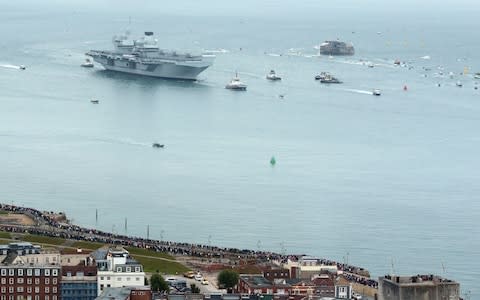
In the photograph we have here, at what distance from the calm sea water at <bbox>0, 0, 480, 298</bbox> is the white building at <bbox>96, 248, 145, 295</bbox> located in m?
11.5

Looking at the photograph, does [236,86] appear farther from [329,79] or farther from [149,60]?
[149,60]

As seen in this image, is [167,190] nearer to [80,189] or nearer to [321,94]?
[80,189]

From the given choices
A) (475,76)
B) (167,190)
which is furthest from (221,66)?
(167,190)

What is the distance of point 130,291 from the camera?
44812 millimetres

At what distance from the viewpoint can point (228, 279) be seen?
50.2 meters

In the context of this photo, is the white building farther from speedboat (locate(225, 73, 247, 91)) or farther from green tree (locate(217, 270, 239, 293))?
speedboat (locate(225, 73, 247, 91))

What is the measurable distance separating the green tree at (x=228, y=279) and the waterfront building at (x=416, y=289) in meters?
9.75

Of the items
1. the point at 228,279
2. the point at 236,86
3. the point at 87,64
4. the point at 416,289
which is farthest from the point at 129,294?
the point at 87,64

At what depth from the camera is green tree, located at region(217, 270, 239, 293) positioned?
50062 millimetres

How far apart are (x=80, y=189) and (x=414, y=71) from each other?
226ft

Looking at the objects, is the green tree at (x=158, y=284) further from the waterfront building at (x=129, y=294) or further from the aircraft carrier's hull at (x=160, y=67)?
the aircraft carrier's hull at (x=160, y=67)

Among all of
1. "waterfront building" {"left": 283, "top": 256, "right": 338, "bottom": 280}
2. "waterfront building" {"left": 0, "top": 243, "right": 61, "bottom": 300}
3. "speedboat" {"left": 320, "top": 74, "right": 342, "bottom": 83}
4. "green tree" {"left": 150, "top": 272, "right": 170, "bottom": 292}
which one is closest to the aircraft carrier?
"speedboat" {"left": 320, "top": 74, "right": 342, "bottom": 83}

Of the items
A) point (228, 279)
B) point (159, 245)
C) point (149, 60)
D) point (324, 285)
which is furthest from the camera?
point (149, 60)

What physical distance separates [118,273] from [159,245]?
1043 centimetres
